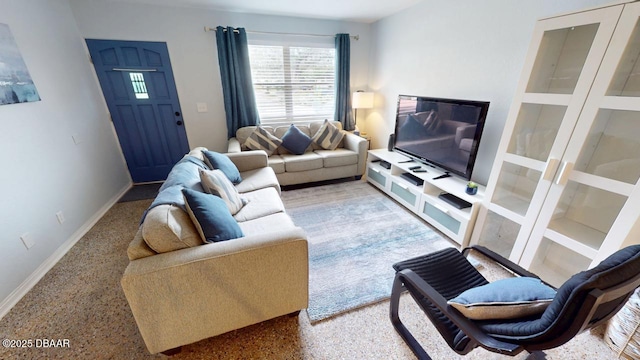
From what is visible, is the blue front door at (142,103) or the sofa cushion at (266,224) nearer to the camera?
the sofa cushion at (266,224)

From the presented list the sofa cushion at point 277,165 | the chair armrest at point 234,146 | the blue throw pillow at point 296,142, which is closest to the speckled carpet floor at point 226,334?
the chair armrest at point 234,146

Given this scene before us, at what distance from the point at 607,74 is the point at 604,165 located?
52 cm

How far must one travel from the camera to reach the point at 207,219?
4.24ft

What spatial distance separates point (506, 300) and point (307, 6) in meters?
3.54

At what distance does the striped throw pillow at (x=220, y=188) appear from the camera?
176 centimetres

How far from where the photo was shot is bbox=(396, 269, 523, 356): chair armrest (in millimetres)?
820

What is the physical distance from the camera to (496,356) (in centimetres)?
130

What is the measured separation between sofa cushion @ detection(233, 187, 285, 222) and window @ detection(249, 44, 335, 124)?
1.98 meters

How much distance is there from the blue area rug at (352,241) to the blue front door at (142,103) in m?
1.98

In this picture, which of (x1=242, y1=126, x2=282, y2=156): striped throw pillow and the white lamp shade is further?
the white lamp shade

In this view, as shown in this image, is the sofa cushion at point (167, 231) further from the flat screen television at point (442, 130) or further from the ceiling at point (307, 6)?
the ceiling at point (307, 6)

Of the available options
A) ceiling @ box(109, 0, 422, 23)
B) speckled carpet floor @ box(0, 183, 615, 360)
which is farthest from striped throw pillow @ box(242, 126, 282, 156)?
speckled carpet floor @ box(0, 183, 615, 360)

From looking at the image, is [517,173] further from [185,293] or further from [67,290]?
[67,290]

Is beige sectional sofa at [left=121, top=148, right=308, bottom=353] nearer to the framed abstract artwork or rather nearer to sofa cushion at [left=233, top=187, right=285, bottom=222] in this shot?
→ sofa cushion at [left=233, top=187, right=285, bottom=222]
